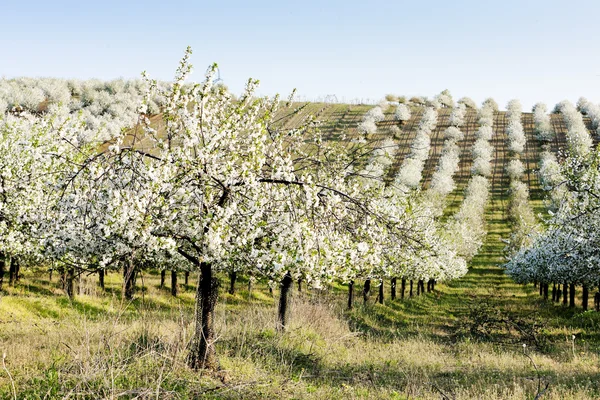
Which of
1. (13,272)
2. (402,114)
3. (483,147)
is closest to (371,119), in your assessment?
(402,114)

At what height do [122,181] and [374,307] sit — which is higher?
[122,181]

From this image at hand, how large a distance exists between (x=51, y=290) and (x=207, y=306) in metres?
24.5

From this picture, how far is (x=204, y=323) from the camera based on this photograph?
30.8 ft

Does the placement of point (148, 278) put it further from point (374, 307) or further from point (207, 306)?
point (207, 306)

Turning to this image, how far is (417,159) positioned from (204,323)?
9379cm

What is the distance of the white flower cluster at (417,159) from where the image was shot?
297 feet

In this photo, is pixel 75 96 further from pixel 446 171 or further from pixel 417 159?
pixel 446 171

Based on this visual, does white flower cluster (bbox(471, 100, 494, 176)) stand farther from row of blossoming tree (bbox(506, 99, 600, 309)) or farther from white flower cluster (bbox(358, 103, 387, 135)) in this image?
white flower cluster (bbox(358, 103, 387, 135))

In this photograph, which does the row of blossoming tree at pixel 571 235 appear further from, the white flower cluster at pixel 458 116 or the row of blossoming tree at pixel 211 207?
the white flower cluster at pixel 458 116

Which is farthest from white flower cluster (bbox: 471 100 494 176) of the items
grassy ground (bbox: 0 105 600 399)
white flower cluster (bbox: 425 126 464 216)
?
grassy ground (bbox: 0 105 600 399)

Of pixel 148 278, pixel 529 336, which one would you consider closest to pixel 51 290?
pixel 148 278

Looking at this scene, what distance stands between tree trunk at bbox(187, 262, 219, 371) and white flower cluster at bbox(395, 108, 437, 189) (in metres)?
70.1

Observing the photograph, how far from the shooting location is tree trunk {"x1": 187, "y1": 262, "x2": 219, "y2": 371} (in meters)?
9.32

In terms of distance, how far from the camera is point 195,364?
366 inches
